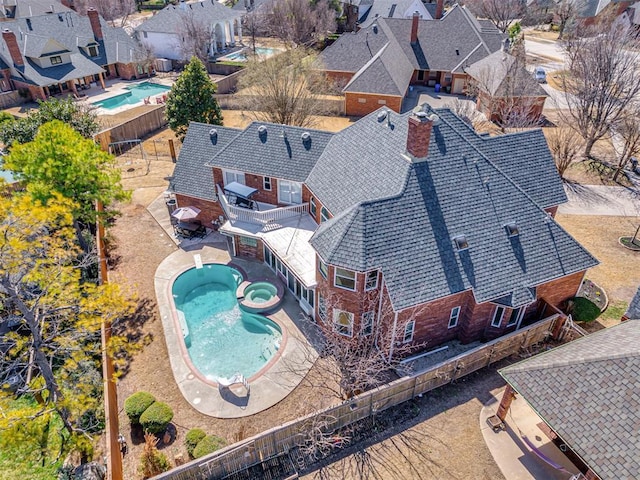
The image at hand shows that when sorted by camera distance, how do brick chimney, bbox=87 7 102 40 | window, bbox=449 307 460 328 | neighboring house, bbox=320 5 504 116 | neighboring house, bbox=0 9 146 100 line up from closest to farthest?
1. window, bbox=449 307 460 328
2. neighboring house, bbox=320 5 504 116
3. neighboring house, bbox=0 9 146 100
4. brick chimney, bbox=87 7 102 40

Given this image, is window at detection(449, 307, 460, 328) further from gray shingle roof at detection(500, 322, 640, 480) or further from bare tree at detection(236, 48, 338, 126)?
bare tree at detection(236, 48, 338, 126)

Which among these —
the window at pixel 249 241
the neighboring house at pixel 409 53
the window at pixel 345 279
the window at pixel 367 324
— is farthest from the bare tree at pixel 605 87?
the window at pixel 249 241

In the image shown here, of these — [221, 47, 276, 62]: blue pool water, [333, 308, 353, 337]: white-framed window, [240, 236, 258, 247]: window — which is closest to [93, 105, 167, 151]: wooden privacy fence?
[240, 236, 258, 247]: window

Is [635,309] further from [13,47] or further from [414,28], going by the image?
[13,47]

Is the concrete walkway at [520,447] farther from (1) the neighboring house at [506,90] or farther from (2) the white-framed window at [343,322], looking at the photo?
(1) the neighboring house at [506,90]

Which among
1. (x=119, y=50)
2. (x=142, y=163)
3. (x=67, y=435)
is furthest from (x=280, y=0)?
(x=67, y=435)

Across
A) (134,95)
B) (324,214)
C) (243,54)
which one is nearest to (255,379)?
(324,214)

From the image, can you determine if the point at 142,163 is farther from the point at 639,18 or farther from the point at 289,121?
the point at 639,18
